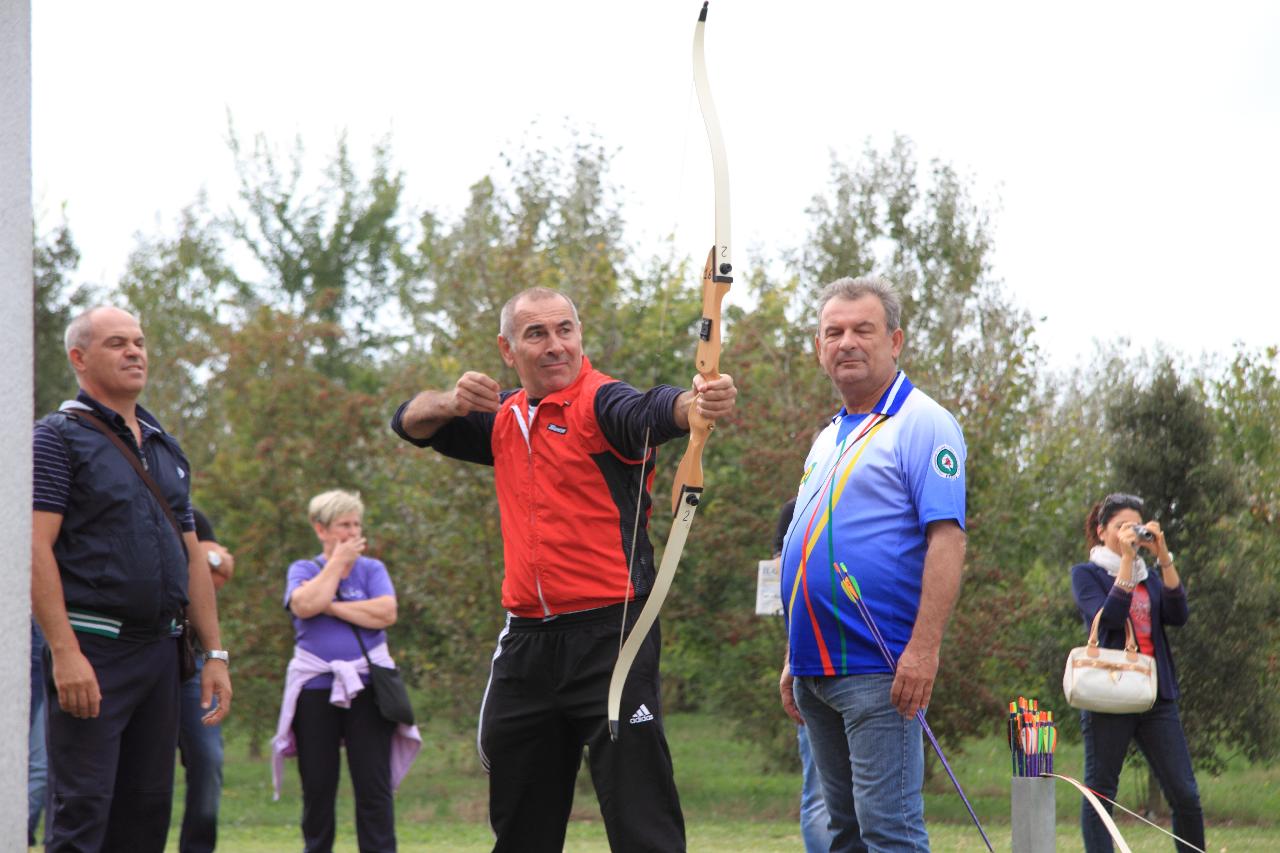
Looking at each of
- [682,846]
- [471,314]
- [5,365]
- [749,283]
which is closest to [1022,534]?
[749,283]

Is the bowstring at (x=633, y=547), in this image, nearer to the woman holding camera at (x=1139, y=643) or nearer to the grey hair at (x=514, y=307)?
the grey hair at (x=514, y=307)

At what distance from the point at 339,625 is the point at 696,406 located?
3841mm

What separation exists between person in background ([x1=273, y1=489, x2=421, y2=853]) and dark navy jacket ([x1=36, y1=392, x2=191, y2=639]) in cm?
223

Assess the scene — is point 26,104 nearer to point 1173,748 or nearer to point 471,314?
point 1173,748

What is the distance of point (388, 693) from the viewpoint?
6.89 m

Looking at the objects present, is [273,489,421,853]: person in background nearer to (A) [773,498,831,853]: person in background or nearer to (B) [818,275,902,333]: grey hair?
(A) [773,498,831,853]: person in background

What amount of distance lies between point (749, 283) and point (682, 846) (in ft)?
41.6

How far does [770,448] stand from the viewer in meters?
12.5

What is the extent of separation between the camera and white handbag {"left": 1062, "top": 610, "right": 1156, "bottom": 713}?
618 centimetres

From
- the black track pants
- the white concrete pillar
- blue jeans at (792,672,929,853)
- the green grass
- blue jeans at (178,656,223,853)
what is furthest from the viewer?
the green grass

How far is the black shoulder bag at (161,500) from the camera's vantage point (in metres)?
4.66

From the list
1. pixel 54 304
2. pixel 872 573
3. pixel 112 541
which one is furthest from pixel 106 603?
pixel 54 304

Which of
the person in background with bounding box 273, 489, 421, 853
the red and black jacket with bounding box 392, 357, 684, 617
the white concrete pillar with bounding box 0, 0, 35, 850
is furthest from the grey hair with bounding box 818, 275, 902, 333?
the person in background with bounding box 273, 489, 421, 853

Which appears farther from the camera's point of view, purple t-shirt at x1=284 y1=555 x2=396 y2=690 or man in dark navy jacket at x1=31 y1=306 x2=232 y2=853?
purple t-shirt at x1=284 y1=555 x2=396 y2=690
